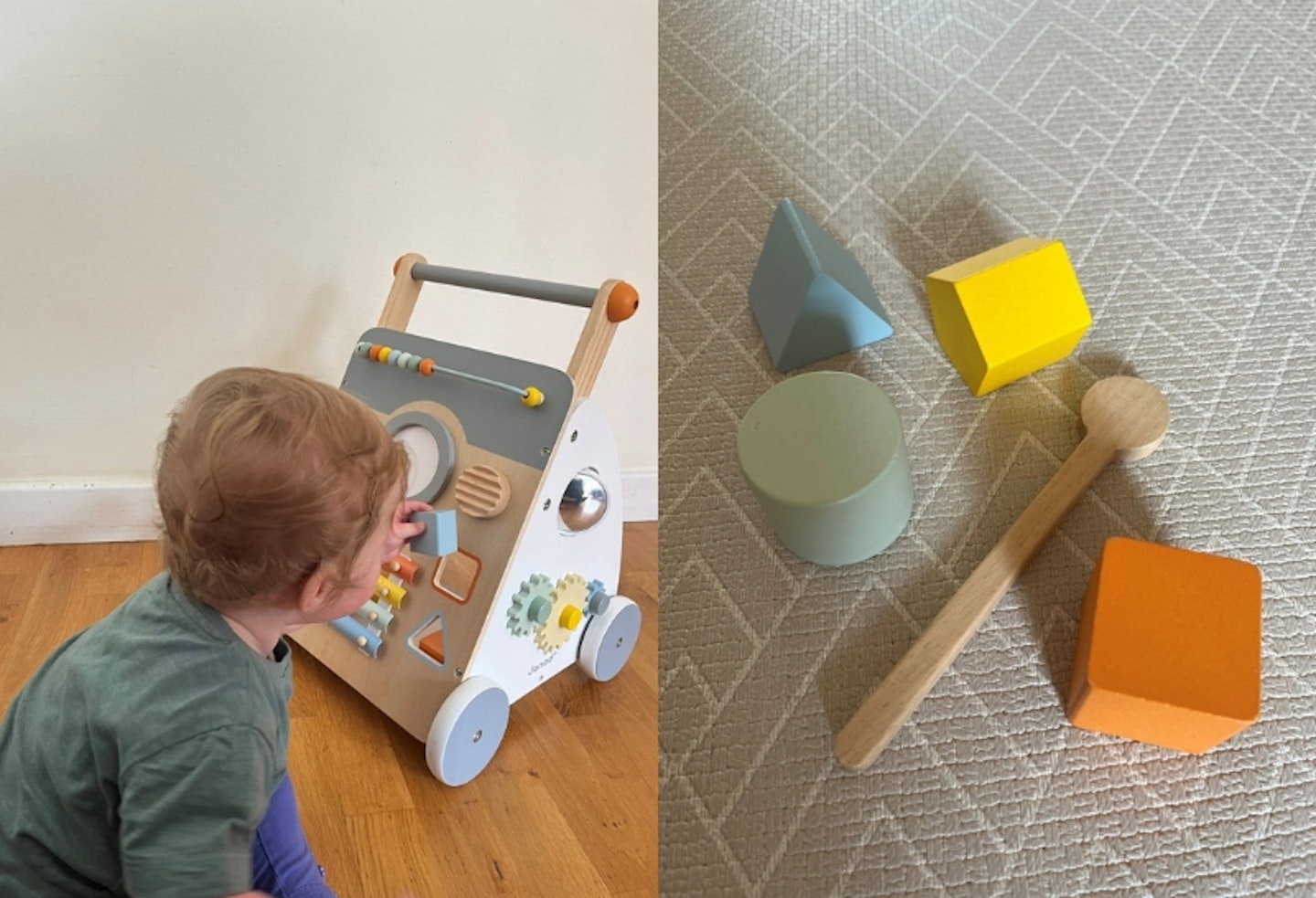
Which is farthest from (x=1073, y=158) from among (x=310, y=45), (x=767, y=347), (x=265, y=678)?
(x=265, y=678)

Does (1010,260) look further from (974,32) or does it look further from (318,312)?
(318,312)

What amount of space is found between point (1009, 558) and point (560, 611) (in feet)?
1.34

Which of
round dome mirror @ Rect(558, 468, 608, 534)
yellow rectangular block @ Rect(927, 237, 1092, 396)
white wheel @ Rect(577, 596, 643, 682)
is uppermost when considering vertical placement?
yellow rectangular block @ Rect(927, 237, 1092, 396)

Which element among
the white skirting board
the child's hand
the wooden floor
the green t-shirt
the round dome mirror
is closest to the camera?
the green t-shirt

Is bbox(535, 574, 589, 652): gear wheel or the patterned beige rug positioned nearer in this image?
the patterned beige rug

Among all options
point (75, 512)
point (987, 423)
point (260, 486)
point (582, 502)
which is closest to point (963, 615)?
point (987, 423)

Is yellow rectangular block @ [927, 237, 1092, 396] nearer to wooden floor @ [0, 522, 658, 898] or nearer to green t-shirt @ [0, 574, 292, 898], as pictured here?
wooden floor @ [0, 522, 658, 898]

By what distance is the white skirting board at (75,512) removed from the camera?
1.12 m

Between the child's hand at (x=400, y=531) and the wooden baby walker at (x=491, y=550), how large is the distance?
5.1 inches

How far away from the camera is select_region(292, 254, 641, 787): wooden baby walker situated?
2.81ft

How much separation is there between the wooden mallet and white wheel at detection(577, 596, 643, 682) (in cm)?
31

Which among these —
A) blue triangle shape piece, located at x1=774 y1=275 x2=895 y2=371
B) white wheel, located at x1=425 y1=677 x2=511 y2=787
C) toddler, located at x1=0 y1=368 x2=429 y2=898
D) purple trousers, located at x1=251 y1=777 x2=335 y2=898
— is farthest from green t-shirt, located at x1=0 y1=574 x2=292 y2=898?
blue triangle shape piece, located at x1=774 y1=275 x2=895 y2=371

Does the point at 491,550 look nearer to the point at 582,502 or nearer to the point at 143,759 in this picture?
the point at 582,502

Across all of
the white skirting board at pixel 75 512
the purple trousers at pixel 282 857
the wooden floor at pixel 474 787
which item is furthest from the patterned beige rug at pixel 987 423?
the white skirting board at pixel 75 512
